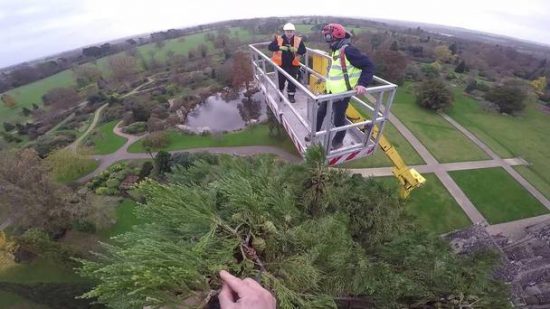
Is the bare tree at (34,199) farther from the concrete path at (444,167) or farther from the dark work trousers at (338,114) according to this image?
the concrete path at (444,167)

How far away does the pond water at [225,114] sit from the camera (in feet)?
143

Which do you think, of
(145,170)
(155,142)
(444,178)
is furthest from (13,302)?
(444,178)

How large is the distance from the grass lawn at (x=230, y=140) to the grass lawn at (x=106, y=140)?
8.74 feet

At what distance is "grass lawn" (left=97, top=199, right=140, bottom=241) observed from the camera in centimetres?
2411

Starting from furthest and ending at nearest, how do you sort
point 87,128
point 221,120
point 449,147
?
point 87,128, point 221,120, point 449,147

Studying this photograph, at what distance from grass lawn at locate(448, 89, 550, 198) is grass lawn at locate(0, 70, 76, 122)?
277ft

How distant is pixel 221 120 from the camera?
153 feet

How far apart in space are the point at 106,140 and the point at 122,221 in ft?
68.9

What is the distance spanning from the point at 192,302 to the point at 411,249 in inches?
166

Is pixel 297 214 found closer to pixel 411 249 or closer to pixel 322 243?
pixel 322 243

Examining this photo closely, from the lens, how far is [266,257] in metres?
4.19

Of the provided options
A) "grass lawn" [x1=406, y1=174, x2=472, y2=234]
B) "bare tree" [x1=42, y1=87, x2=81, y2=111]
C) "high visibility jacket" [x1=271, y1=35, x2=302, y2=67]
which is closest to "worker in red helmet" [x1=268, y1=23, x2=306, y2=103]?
"high visibility jacket" [x1=271, y1=35, x2=302, y2=67]

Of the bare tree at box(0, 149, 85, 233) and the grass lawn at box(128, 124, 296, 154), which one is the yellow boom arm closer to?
the bare tree at box(0, 149, 85, 233)

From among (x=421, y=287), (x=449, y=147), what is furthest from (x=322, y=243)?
(x=449, y=147)
